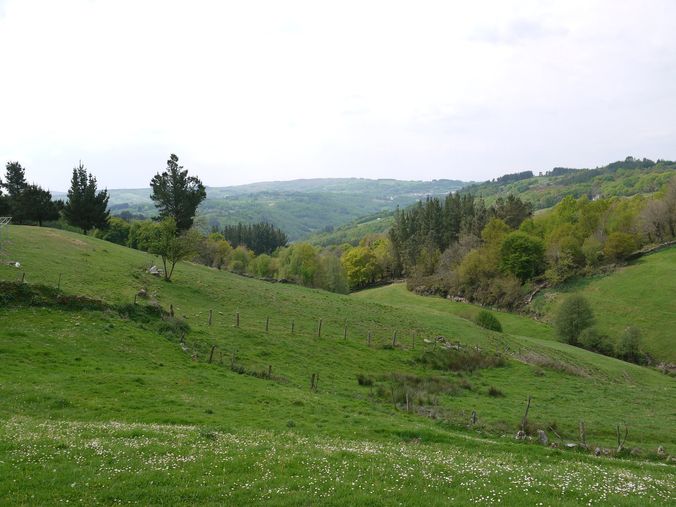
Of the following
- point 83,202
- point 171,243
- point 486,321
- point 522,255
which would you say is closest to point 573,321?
point 486,321

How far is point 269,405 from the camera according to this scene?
26234mm

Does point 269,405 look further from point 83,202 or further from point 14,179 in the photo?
point 14,179

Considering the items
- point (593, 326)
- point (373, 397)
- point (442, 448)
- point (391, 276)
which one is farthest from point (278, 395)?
point (391, 276)

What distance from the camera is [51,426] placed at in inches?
682

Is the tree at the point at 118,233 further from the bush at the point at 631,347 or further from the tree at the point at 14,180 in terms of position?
the bush at the point at 631,347

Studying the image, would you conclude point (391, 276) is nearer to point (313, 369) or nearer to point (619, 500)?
point (313, 369)

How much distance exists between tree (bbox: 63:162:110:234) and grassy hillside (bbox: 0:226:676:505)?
72.1 feet

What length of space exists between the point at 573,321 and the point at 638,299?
21.4 meters

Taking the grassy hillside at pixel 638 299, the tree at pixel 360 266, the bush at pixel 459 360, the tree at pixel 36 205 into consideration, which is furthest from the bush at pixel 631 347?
the tree at pixel 36 205

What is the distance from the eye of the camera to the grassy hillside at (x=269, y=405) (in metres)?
13.5

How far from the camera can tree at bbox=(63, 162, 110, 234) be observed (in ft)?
273

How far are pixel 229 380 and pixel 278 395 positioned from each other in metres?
4.14

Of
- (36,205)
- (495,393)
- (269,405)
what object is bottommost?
(495,393)

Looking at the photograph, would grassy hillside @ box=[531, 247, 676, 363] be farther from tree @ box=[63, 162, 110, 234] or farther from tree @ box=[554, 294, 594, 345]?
tree @ box=[63, 162, 110, 234]
